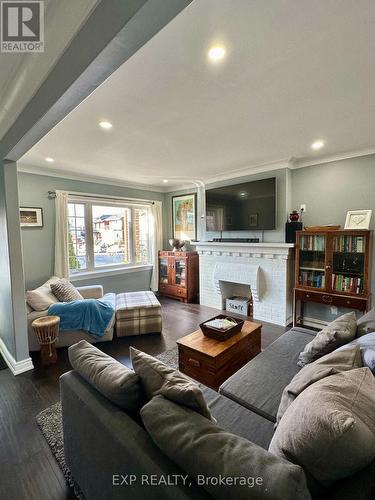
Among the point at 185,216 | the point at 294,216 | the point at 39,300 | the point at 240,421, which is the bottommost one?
the point at 240,421

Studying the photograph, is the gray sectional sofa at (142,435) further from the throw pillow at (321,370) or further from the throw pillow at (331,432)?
the throw pillow at (321,370)

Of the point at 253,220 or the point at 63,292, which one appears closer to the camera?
the point at 63,292

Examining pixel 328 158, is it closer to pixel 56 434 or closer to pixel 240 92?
pixel 240 92

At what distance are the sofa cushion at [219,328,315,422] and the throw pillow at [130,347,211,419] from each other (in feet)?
1.87

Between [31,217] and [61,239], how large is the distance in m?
0.53

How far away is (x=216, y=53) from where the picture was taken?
4.80ft

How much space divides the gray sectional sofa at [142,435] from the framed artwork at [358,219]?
2.25m

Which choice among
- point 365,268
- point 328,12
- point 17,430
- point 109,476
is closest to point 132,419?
point 109,476

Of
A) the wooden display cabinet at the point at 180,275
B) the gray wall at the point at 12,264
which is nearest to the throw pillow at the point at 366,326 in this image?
the gray wall at the point at 12,264

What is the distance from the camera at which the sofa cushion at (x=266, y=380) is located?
1.42m

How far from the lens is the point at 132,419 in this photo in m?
1.02

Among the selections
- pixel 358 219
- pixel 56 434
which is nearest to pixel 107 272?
pixel 56 434

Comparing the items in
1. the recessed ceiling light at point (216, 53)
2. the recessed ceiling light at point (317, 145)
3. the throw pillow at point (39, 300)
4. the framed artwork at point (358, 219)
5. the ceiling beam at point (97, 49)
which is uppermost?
the recessed ceiling light at point (216, 53)

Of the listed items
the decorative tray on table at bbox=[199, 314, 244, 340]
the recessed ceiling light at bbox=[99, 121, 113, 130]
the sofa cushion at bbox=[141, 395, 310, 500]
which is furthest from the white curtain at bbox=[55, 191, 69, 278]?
the sofa cushion at bbox=[141, 395, 310, 500]
